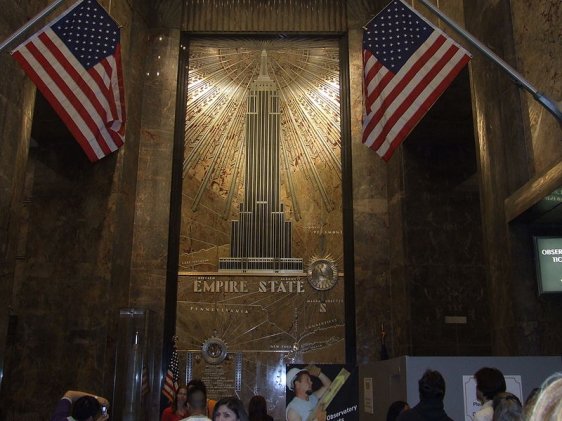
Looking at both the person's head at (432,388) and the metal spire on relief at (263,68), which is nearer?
the person's head at (432,388)

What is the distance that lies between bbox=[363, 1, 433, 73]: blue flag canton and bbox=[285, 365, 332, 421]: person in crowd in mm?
3557

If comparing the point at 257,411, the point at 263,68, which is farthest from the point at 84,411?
the point at 263,68

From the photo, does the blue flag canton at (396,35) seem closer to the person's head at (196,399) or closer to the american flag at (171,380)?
the person's head at (196,399)

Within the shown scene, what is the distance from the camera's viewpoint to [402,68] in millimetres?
7434

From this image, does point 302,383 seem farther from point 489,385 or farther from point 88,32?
point 88,32

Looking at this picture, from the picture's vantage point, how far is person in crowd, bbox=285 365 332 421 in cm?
643

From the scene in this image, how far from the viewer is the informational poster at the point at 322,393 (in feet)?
21.1

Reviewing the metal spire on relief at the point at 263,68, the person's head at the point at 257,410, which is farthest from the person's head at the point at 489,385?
the metal spire on relief at the point at 263,68

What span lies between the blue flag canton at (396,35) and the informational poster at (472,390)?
3678 millimetres

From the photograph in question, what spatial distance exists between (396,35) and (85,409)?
17.7ft

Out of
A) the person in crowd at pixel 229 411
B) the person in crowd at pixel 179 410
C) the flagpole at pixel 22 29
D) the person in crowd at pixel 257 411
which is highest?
the flagpole at pixel 22 29

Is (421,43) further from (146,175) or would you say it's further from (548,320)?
(146,175)

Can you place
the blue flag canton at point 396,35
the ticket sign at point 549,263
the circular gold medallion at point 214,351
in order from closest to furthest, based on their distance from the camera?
1. the ticket sign at point 549,263
2. the blue flag canton at point 396,35
3. the circular gold medallion at point 214,351

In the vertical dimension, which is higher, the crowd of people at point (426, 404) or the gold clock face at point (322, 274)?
the gold clock face at point (322, 274)
